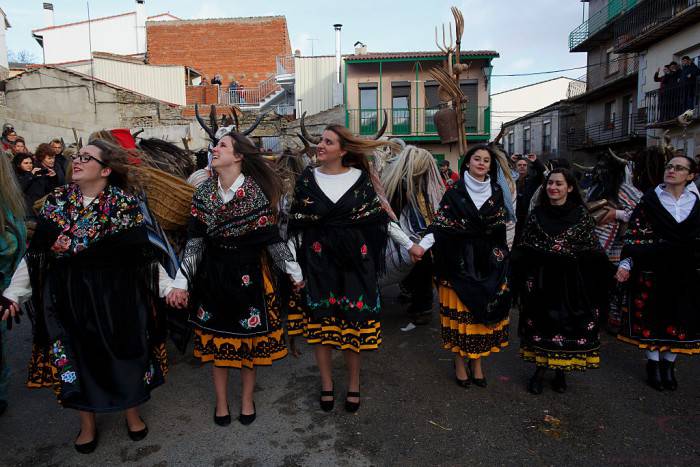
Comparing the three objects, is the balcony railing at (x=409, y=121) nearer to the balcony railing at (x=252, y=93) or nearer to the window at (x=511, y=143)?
the balcony railing at (x=252, y=93)

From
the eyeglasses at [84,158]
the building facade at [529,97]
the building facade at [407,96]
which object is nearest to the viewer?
the eyeglasses at [84,158]

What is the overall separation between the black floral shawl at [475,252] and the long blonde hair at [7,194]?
2.84 meters

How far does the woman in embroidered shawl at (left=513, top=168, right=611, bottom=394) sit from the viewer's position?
12.1 feet

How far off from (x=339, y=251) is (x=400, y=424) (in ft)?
3.99

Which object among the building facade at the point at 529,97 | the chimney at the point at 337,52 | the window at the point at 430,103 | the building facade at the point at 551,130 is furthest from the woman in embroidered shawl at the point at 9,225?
the building facade at the point at 529,97

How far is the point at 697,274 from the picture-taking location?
3.81 meters

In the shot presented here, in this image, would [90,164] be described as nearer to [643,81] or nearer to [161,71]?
[643,81]

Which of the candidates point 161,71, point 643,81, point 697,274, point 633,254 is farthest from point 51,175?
point 643,81

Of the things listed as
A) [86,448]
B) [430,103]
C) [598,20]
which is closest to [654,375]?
[86,448]

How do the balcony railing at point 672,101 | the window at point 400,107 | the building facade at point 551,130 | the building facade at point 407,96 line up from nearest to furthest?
the balcony railing at point 672,101 < the building facade at point 407,96 < the window at point 400,107 < the building facade at point 551,130

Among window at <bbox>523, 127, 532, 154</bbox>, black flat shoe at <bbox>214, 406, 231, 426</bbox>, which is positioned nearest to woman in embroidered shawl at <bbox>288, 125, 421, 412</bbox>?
black flat shoe at <bbox>214, 406, 231, 426</bbox>

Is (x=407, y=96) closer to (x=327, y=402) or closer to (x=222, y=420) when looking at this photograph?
(x=327, y=402)

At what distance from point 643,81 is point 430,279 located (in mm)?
17348

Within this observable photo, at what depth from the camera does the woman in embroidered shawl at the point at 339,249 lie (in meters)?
3.34
